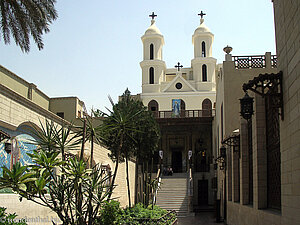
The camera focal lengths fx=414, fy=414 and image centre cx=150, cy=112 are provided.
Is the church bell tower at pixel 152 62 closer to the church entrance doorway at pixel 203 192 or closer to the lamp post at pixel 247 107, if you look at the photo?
the church entrance doorway at pixel 203 192

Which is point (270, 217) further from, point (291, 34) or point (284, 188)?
point (291, 34)

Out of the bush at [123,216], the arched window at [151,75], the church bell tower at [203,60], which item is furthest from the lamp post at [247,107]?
the arched window at [151,75]

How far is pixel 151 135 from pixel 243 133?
12.8 meters

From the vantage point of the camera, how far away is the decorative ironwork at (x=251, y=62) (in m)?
21.8

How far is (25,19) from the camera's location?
12.7 meters

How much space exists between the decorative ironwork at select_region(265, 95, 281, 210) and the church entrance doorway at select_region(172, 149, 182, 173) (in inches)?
1229

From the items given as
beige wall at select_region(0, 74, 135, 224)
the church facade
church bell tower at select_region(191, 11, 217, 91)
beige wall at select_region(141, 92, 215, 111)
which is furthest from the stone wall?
church bell tower at select_region(191, 11, 217, 91)

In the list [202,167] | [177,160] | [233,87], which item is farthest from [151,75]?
[233,87]

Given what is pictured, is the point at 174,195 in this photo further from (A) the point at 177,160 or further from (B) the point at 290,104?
(B) the point at 290,104

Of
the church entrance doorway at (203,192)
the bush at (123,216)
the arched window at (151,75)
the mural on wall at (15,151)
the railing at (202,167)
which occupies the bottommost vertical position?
the church entrance doorway at (203,192)

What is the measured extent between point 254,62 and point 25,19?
42.9 feet

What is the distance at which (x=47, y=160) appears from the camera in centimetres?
945

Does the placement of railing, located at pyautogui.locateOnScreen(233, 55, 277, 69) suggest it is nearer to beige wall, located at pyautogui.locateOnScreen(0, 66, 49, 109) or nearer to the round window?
beige wall, located at pyautogui.locateOnScreen(0, 66, 49, 109)

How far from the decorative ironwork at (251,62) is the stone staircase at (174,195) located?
29.5 feet
